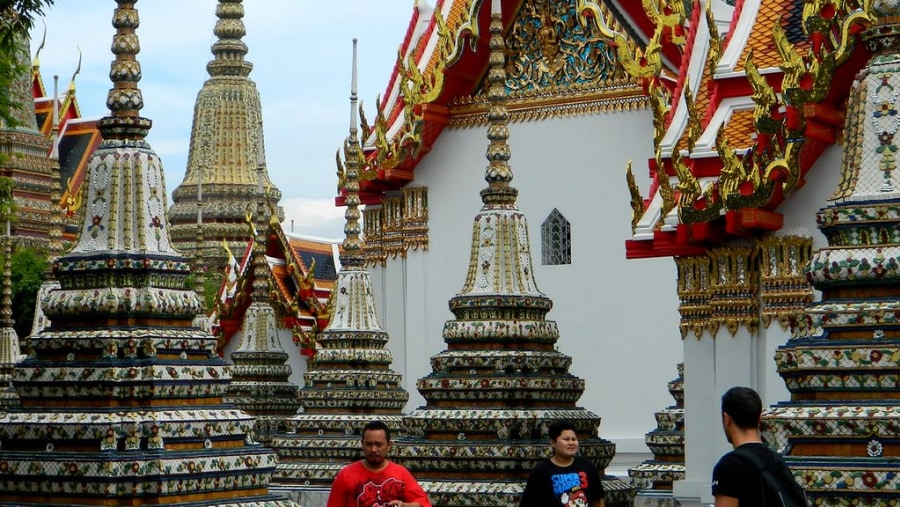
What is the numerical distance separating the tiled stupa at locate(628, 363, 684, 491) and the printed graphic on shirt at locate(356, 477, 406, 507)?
28.0 ft

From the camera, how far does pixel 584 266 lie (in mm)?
21516

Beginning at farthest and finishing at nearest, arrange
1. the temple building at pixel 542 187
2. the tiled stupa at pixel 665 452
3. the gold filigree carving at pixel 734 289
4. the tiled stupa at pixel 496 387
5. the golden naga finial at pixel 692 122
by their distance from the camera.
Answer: the temple building at pixel 542 187 < the tiled stupa at pixel 665 452 < the tiled stupa at pixel 496 387 < the gold filigree carving at pixel 734 289 < the golden naga finial at pixel 692 122

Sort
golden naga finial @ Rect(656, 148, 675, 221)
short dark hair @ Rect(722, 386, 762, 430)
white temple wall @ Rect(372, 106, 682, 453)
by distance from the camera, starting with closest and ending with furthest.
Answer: short dark hair @ Rect(722, 386, 762, 430) → golden naga finial @ Rect(656, 148, 675, 221) → white temple wall @ Rect(372, 106, 682, 453)

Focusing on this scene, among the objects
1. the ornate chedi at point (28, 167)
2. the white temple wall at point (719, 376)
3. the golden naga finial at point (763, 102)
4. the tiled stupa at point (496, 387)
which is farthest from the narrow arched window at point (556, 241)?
the ornate chedi at point (28, 167)

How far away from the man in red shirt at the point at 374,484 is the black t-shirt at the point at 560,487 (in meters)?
0.55

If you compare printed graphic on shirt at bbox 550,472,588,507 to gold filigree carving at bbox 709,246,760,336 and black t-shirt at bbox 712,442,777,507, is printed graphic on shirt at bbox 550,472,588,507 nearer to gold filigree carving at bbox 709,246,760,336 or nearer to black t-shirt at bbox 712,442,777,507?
black t-shirt at bbox 712,442,777,507

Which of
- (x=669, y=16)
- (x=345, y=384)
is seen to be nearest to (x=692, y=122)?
(x=669, y=16)

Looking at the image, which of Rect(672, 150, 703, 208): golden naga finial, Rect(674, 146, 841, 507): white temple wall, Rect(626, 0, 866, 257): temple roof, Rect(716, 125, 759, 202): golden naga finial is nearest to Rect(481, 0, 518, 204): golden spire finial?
Rect(626, 0, 866, 257): temple roof

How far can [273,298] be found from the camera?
1067 inches

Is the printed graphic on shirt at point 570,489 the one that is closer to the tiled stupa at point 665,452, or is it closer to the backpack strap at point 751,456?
the backpack strap at point 751,456

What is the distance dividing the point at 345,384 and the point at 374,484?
11043mm

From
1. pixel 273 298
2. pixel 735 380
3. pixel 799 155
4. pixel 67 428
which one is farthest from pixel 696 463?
pixel 273 298

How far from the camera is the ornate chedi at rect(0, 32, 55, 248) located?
137 feet

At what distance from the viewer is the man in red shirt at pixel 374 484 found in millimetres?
9352
